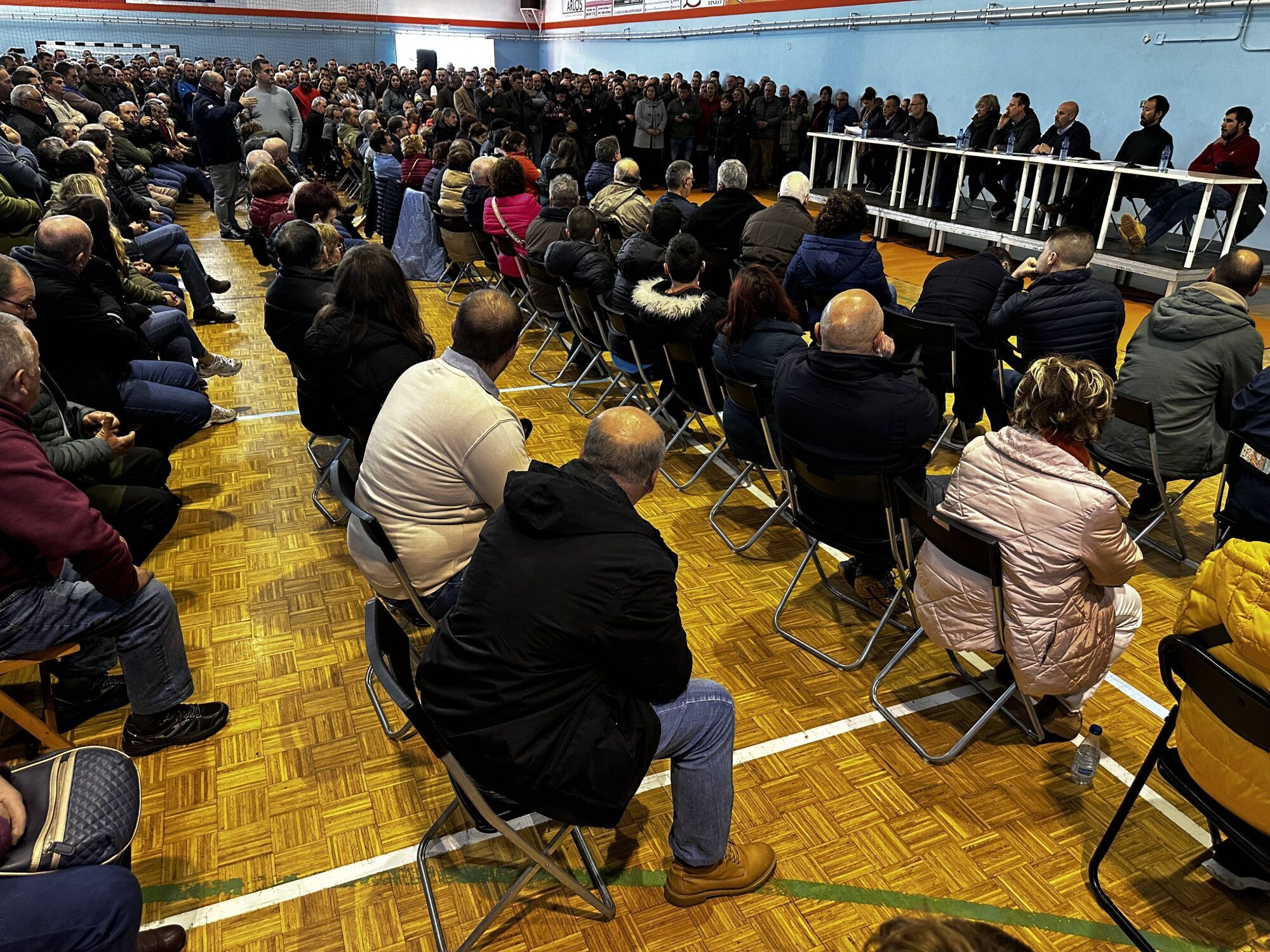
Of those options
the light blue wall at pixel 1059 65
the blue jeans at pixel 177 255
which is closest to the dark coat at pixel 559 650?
the blue jeans at pixel 177 255

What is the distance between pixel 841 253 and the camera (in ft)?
15.1

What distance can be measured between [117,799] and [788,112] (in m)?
14.2

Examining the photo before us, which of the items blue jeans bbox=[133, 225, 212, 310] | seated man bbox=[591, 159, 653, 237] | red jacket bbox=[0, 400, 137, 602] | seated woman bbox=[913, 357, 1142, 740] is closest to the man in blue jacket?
blue jeans bbox=[133, 225, 212, 310]

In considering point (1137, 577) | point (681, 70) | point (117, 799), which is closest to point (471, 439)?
point (117, 799)

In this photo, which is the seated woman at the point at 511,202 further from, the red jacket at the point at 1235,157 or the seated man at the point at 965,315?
the red jacket at the point at 1235,157

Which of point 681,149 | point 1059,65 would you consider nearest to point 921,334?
point 1059,65

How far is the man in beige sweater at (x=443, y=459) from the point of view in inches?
96.5

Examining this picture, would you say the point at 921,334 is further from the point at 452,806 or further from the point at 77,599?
the point at 77,599

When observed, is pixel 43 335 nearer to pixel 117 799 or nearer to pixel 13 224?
pixel 13 224

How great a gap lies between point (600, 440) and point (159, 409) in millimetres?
3025

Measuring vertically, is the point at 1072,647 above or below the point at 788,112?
below

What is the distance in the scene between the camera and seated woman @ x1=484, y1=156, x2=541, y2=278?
634 cm

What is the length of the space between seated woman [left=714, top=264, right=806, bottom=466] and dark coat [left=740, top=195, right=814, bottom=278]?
1.91 metres

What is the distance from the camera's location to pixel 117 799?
1.87 metres
